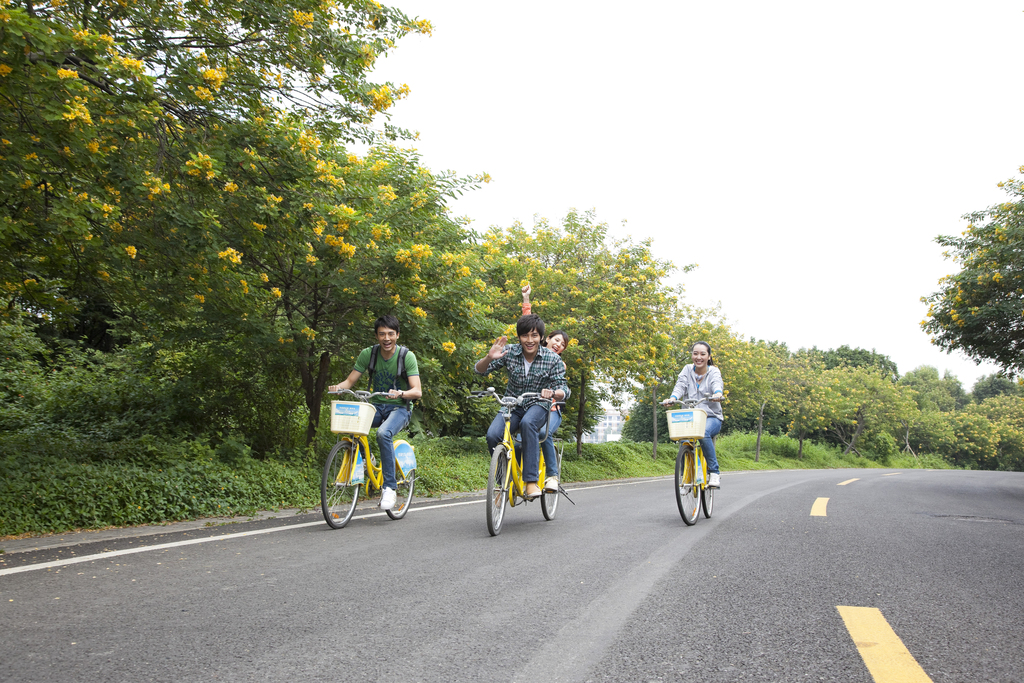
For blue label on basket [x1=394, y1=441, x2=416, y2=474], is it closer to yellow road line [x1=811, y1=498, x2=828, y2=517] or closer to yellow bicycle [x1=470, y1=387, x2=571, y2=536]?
yellow bicycle [x1=470, y1=387, x2=571, y2=536]

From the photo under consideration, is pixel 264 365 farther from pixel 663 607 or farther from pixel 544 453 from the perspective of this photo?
pixel 663 607

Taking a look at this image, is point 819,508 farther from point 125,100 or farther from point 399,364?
point 125,100

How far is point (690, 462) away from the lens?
7.36 metres

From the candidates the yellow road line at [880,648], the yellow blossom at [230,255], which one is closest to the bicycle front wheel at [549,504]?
the yellow road line at [880,648]

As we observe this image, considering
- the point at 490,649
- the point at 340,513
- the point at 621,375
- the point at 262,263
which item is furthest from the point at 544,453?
the point at 621,375

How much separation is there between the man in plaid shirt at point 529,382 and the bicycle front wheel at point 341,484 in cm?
141

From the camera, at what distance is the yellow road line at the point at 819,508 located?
828cm

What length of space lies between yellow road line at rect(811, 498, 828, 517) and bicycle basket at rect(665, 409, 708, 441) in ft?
7.38

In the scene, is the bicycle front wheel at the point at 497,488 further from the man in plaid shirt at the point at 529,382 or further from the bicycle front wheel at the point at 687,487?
the bicycle front wheel at the point at 687,487

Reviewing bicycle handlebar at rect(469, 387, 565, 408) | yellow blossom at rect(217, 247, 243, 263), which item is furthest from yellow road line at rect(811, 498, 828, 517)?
yellow blossom at rect(217, 247, 243, 263)

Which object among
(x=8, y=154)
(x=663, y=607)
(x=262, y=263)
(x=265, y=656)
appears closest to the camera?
(x=265, y=656)

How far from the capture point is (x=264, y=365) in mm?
10953

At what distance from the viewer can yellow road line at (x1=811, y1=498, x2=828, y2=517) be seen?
8.28 m

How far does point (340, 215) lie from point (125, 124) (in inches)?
90.3
